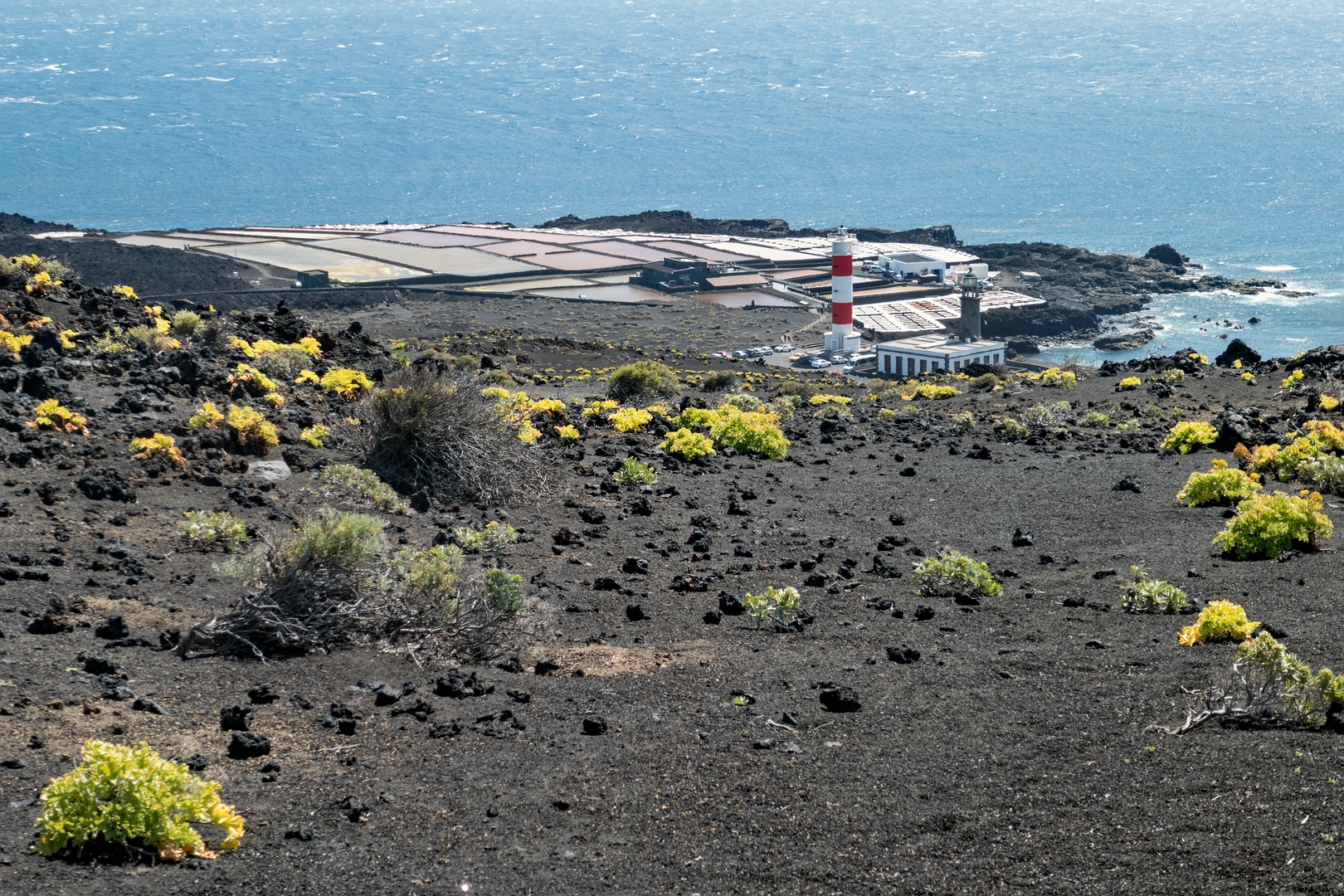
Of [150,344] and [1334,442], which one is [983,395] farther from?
[150,344]

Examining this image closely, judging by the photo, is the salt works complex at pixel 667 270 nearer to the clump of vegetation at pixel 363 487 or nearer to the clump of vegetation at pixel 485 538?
the clump of vegetation at pixel 363 487

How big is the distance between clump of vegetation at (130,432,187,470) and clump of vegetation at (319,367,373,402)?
5277 mm

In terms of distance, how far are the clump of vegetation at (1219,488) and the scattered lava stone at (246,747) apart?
34.6 feet

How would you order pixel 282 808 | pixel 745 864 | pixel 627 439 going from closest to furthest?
pixel 745 864, pixel 282 808, pixel 627 439

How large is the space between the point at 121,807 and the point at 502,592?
392 cm

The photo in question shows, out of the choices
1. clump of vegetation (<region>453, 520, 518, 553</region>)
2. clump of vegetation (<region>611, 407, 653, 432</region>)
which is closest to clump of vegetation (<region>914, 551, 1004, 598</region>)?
clump of vegetation (<region>453, 520, 518, 553</region>)

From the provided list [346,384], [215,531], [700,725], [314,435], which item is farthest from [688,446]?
[700,725]

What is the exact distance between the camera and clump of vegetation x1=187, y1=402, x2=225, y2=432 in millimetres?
14484

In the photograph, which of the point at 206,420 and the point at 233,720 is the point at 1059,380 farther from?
the point at 233,720

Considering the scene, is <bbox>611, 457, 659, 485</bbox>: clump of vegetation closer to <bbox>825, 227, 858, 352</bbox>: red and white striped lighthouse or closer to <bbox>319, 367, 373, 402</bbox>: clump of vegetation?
<bbox>319, 367, 373, 402</bbox>: clump of vegetation

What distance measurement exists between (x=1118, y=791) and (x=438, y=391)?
9521 mm

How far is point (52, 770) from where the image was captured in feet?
20.5

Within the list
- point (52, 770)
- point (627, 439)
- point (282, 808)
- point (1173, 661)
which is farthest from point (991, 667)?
point (627, 439)

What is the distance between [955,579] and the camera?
34.5 feet
